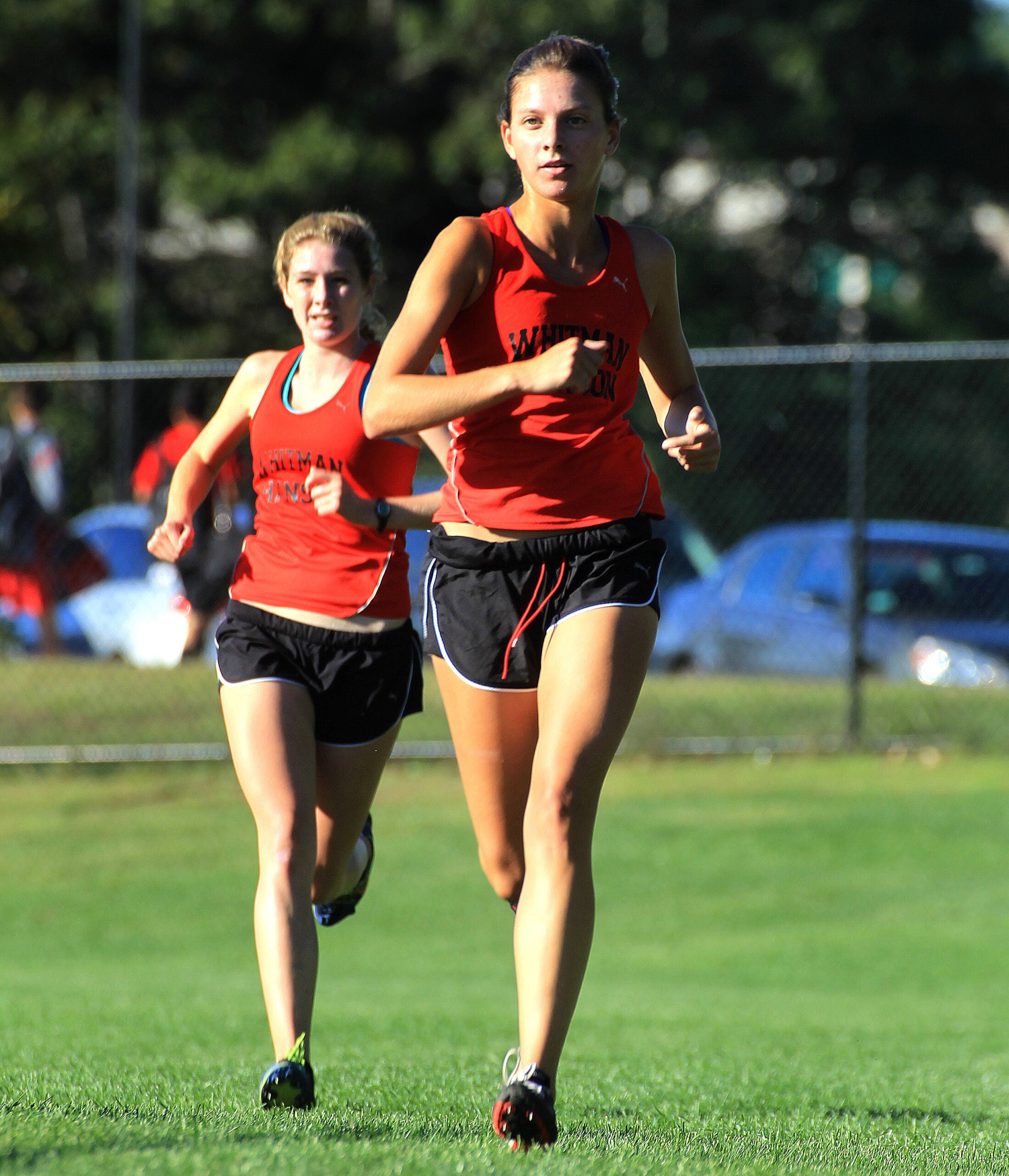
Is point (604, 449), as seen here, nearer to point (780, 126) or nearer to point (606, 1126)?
point (606, 1126)

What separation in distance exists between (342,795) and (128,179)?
724 inches

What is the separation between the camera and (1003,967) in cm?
783

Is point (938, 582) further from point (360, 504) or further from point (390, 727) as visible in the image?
point (360, 504)

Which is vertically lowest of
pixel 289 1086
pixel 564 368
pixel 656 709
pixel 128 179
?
pixel 656 709

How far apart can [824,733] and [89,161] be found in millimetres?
15749

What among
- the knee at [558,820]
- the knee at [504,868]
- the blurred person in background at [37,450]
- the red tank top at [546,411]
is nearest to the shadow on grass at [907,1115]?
the knee at [504,868]

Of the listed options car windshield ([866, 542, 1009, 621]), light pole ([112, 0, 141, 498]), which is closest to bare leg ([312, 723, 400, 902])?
car windshield ([866, 542, 1009, 621])

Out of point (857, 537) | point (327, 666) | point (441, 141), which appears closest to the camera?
point (327, 666)

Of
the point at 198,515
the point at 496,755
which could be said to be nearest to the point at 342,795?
the point at 496,755

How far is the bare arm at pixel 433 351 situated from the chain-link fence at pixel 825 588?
637cm

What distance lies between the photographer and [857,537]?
1028cm

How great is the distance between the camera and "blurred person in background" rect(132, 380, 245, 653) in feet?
31.0

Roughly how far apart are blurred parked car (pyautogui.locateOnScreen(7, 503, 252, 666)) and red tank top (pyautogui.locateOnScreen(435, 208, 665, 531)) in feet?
23.7

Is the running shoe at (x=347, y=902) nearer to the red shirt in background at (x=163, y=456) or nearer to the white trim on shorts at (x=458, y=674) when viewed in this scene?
the white trim on shorts at (x=458, y=674)
